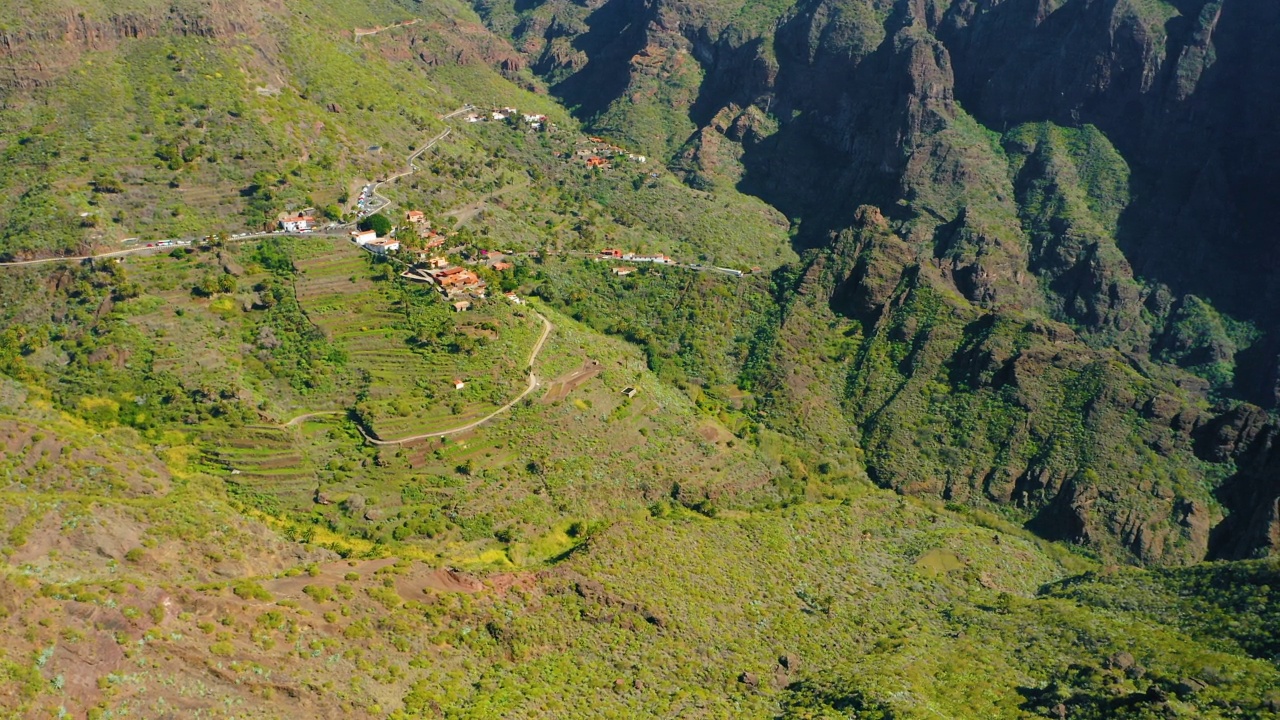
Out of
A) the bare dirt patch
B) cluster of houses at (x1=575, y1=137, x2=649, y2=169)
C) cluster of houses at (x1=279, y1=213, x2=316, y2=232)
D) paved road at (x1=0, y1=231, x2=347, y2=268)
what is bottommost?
paved road at (x1=0, y1=231, x2=347, y2=268)

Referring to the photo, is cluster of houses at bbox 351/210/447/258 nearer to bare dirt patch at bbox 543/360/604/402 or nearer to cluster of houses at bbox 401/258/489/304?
cluster of houses at bbox 401/258/489/304

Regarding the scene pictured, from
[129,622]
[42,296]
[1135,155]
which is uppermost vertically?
[1135,155]

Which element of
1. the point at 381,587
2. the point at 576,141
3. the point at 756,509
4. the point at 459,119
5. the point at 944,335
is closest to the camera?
the point at 381,587

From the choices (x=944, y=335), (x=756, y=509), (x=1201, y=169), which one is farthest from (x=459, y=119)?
(x=1201, y=169)

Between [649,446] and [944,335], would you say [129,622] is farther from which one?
[944,335]

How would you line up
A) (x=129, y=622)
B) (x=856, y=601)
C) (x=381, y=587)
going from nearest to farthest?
(x=129, y=622), (x=381, y=587), (x=856, y=601)

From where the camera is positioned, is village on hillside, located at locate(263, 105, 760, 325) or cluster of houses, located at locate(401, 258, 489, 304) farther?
village on hillside, located at locate(263, 105, 760, 325)


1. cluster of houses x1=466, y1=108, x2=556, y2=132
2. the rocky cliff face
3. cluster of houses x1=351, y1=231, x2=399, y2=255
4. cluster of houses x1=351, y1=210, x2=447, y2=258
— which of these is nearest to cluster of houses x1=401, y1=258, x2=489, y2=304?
cluster of houses x1=351, y1=231, x2=399, y2=255

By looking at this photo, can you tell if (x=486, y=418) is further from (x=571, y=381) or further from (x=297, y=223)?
(x=297, y=223)

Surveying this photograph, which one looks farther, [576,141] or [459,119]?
[576,141]

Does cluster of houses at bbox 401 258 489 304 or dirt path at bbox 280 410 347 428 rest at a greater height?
cluster of houses at bbox 401 258 489 304
